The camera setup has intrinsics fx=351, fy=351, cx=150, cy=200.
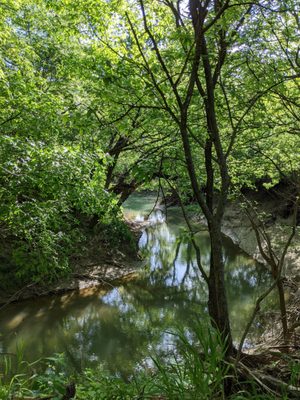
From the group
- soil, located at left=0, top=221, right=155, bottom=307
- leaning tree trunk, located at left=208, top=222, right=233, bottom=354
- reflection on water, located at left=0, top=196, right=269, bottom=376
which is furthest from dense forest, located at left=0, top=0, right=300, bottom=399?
soil, located at left=0, top=221, right=155, bottom=307

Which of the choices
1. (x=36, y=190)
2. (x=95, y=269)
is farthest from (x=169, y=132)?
(x=95, y=269)

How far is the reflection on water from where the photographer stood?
8.88m

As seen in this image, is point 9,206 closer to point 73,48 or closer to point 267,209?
point 73,48

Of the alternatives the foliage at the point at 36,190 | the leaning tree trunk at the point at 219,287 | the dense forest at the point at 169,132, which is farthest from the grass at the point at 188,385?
the foliage at the point at 36,190

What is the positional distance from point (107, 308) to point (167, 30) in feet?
28.8

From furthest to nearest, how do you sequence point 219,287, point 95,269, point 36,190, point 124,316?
point 95,269 → point 124,316 → point 36,190 → point 219,287

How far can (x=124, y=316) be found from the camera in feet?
36.6

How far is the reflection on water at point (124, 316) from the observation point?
29.1 ft

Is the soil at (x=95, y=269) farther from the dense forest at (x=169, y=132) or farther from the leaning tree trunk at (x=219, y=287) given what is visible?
the leaning tree trunk at (x=219, y=287)

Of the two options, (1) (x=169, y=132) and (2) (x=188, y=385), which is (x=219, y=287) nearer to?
(2) (x=188, y=385)

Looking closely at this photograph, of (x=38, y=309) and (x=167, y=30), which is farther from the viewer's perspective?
(x=38, y=309)

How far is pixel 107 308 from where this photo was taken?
11594mm

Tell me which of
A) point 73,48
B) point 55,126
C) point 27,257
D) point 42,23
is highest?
point 42,23

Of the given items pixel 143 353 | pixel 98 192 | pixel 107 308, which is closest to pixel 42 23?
pixel 98 192
